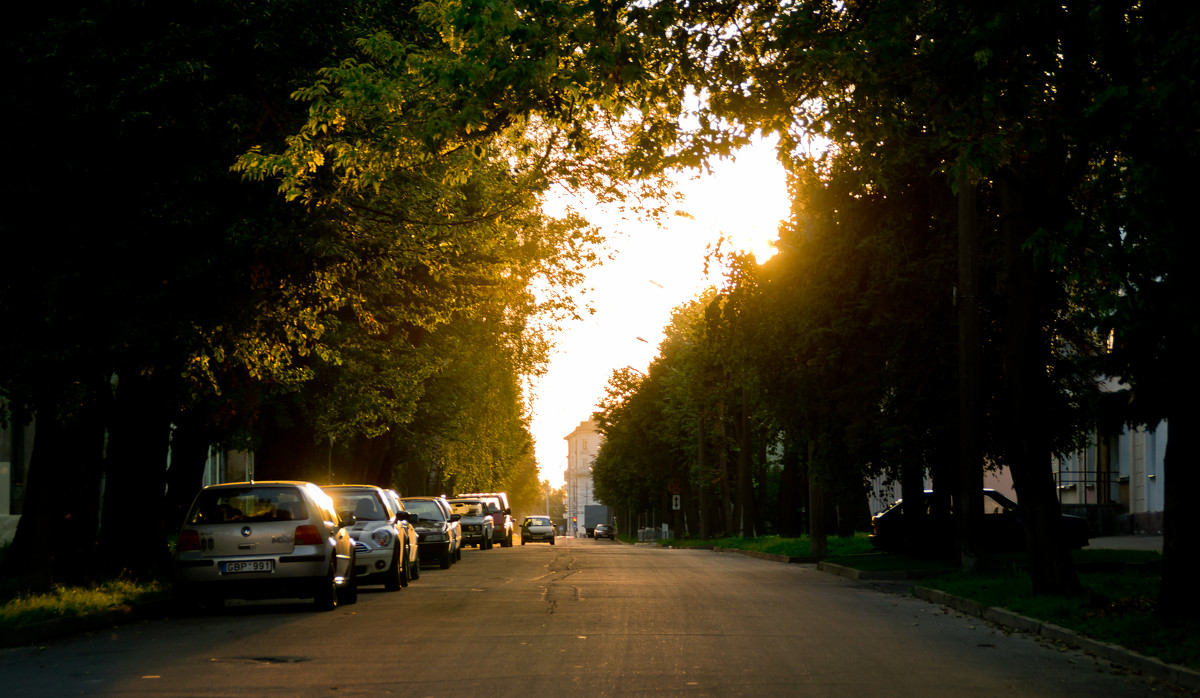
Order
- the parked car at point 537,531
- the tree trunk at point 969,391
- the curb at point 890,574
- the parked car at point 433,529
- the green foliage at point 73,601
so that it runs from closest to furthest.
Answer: the green foliage at point 73,601 → the tree trunk at point 969,391 → the curb at point 890,574 → the parked car at point 433,529 → the parked car at point 537,531

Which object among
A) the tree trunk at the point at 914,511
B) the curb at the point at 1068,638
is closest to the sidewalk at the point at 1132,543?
the tree trunk at the point at 914,511

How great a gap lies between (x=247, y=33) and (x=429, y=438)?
2518 centimetres

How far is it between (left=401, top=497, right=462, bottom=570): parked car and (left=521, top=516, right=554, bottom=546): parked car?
3876 cm

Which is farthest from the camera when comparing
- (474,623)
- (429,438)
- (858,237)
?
(429,438)

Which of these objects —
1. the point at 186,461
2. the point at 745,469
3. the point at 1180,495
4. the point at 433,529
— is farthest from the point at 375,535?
the point at 745,469

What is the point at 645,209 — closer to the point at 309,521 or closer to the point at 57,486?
the point at 309,521

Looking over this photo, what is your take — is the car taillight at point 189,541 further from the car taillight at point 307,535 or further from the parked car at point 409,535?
the parked car at point 409,535

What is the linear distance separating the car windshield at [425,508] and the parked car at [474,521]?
14.5 meters

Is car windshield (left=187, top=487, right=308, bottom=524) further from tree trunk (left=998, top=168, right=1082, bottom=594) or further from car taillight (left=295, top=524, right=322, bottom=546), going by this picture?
tree trunk (left=998, top=168, right=1082, bottom=594)

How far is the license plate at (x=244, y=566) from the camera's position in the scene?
14.8 m

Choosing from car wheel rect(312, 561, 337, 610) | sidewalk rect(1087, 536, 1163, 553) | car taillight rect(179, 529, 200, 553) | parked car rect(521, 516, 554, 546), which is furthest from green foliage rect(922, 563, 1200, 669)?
parked car rect(521, 516, 554, 546)

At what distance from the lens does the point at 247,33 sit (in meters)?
13.9

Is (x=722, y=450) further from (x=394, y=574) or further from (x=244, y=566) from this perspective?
(x=244, y=566)

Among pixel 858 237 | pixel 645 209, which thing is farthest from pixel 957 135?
pixel 858 237
